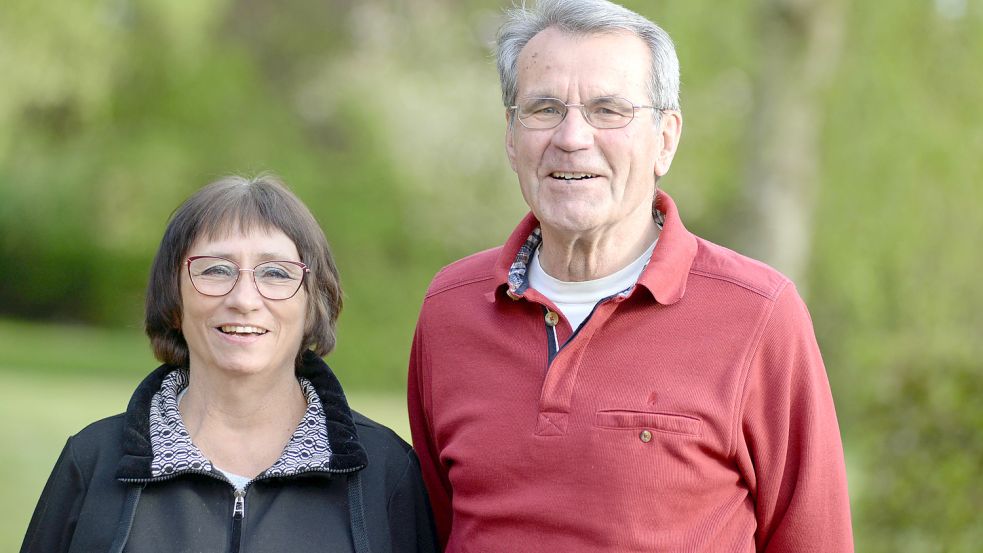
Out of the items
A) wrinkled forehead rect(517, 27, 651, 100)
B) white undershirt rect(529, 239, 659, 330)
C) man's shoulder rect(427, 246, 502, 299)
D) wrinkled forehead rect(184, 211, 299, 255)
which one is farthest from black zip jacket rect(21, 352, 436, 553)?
wrinkled forehead rect(517, 27, 651, 100)

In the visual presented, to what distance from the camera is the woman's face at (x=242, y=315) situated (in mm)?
2893

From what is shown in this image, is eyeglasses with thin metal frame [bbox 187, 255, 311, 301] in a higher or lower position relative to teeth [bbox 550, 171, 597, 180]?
lower

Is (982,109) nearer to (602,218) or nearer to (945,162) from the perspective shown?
(945,162)

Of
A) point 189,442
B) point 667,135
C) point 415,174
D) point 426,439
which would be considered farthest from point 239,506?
point 415,174

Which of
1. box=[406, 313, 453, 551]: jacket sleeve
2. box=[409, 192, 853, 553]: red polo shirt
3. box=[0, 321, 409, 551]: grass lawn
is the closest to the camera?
box=[409, 192, 853, 553]: red polo shirt

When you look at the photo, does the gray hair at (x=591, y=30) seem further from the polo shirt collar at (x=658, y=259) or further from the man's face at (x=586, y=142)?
the polo shirt collar at (x=658, y=259)

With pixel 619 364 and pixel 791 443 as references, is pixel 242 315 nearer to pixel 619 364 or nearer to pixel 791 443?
pixel 619 364

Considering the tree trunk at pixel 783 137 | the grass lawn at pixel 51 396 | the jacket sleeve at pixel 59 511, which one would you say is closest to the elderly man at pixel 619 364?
the jacket sleeve at pixel 59 511

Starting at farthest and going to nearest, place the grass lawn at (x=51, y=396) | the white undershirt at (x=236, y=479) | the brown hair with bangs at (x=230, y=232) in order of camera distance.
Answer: the grass lawn at (x=51, y=396) < the brown hair with bangs at (x=230, y=232) < the white undershirt at (x=236, y=479)

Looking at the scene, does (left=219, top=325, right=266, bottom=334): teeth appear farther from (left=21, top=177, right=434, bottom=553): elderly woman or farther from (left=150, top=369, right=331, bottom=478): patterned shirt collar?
(left=150, top=369, right=331, bottom=478): patterned shirt collar

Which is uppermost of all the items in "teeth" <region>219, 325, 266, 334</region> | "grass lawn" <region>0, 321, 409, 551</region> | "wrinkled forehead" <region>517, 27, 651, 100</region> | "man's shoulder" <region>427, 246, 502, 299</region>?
"wrinkled forehead" <region>517, 27, 651, 100</region>

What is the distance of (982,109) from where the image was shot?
953 cm

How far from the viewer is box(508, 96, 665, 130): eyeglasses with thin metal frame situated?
9.52 ft

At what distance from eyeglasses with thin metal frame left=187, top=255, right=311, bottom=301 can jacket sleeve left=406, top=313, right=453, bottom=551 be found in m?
0.50
